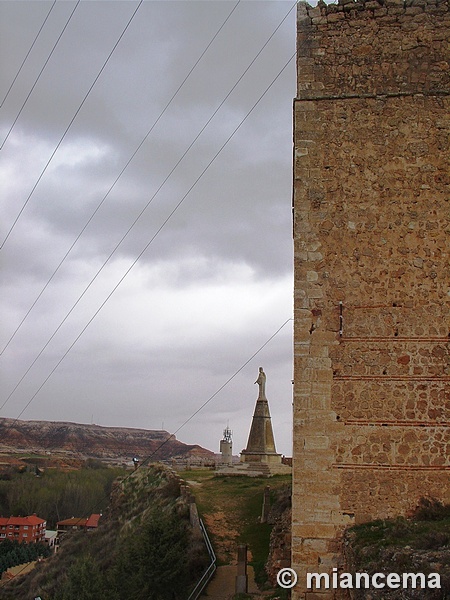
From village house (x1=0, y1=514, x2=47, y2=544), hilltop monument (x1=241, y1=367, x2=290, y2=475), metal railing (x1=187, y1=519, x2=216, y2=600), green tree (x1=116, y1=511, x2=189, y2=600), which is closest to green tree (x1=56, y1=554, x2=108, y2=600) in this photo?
green tree (x1=116, y1=511, x2=189, y2=600)

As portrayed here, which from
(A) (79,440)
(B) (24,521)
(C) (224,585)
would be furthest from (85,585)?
(A) (79,440)

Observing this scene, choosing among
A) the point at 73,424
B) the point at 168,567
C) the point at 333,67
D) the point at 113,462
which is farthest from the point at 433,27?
the point at 73,424

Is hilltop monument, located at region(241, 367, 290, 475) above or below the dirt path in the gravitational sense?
above

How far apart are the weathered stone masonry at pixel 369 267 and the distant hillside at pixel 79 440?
90.3 metres

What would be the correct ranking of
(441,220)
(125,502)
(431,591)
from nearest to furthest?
(431,591) < (441,220) < (125,502)

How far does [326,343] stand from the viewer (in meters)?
8.56

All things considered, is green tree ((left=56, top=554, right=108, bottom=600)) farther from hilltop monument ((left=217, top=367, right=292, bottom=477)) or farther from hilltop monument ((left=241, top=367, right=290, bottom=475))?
hilltop monument ((left=241, top=367, right=290, bottom=475))

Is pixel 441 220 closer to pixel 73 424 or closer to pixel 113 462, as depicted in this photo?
pixel 113 462

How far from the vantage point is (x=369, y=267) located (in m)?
8.79

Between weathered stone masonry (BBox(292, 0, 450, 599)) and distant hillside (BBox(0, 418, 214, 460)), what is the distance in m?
90.3

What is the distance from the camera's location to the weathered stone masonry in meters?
8.19

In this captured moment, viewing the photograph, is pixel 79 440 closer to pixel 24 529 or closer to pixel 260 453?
pixel 24 529

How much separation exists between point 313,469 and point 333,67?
6058mm

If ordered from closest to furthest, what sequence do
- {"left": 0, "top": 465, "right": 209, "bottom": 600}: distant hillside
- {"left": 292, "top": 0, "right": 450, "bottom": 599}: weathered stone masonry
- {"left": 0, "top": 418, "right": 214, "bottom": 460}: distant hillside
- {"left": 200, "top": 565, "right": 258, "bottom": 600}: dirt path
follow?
{"left": 292, "top": 0, "right": 450, "bottom": 599}: weathered stone masonry
{"left": 200, "top": 565, "right": 258, "bottom": 600}: dirt path
{"left": 0, "top": 465, "right": 209, "bottom": 600}: distant hillside
{"left": 0, "top": 418, "right": 214, "bottom": 460}: distant hillside
